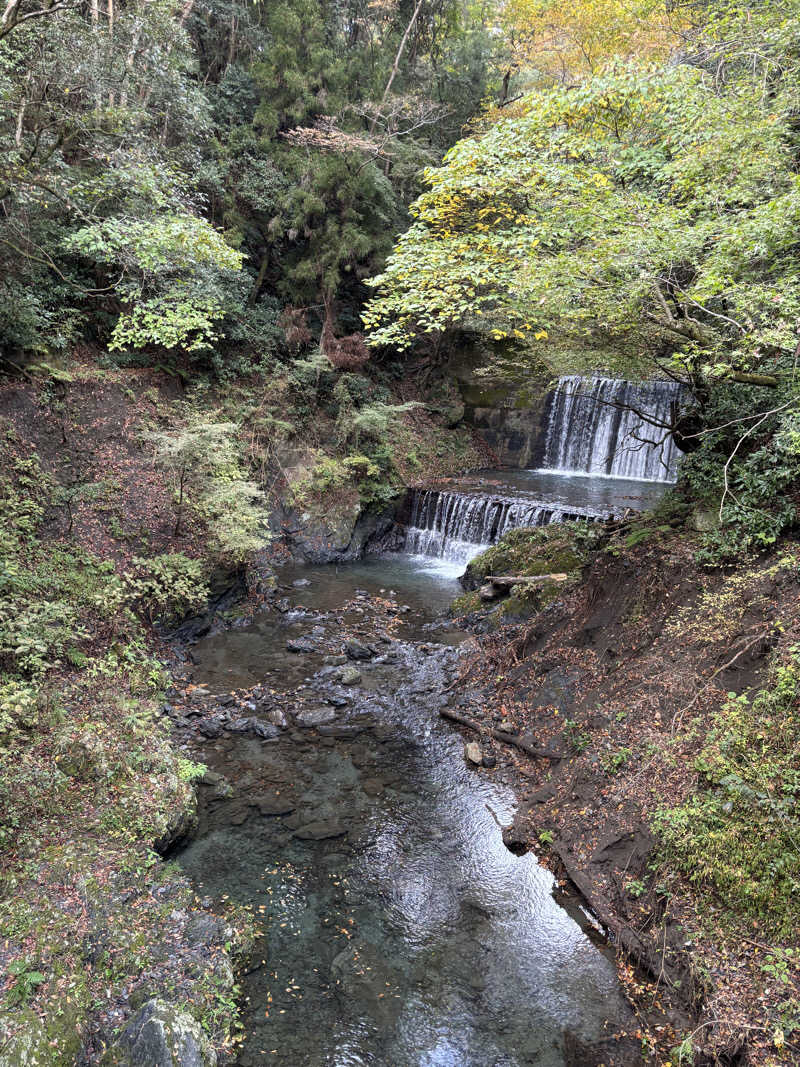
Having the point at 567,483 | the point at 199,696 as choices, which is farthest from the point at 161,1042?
the point at 567,483

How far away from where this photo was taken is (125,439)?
1128 cm

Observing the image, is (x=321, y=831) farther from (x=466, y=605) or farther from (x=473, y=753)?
(x=466, y=605)

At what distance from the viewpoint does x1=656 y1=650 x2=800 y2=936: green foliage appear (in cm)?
369

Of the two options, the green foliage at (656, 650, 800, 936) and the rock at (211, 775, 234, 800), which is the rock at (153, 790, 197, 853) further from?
the green foliage at (656, 650, 800, 936)

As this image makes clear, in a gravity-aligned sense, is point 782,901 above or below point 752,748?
below

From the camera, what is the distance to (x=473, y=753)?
6898mm

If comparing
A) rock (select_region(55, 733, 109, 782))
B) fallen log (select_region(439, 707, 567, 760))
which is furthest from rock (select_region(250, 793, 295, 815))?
fallen log (select_region(439, 707, 567, 760))

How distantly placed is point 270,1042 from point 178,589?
6.59m

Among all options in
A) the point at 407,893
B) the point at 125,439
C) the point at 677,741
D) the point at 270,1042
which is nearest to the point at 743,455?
the point at 677,741

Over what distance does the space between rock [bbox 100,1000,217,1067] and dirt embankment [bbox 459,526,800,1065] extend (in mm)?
2979

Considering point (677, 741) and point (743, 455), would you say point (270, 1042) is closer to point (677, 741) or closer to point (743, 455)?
point (677, 741)

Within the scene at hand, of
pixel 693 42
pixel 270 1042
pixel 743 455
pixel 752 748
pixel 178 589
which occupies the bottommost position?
pixel 270 1042

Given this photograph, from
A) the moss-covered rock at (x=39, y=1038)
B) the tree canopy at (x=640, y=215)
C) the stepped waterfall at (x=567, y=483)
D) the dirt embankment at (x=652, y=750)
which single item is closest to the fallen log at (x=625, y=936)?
the dirt embankment at (x=652, y=750)

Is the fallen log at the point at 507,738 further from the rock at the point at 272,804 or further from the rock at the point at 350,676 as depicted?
the rock at the point at 272,804
